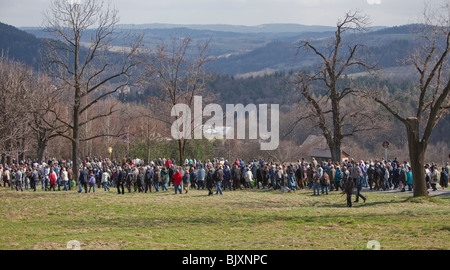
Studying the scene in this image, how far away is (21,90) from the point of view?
46.2 metres

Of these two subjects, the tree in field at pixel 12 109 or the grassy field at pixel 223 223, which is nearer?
the grassy field at pixel 223 223

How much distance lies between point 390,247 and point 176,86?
1171 inches

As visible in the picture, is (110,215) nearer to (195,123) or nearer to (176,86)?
(176,86)

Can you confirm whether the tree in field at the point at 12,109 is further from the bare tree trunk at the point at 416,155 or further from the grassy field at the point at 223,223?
the bare tree trunk at the point at 416,155

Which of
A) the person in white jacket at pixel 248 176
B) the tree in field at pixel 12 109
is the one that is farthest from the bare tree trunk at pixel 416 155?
the tree in field at pixel 12 109

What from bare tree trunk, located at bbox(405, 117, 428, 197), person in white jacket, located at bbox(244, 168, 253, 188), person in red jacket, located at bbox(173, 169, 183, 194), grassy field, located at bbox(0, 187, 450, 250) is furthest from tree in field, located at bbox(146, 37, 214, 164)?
bare tree trunk, located at bbox(405, 117, 428, 197)

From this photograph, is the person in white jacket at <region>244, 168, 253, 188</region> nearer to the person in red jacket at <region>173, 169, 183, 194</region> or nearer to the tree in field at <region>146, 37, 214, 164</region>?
the person in red jacket at <region>173, 169, 183, 194</region>

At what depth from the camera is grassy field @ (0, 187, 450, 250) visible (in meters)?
14.7

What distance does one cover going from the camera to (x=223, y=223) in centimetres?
1942

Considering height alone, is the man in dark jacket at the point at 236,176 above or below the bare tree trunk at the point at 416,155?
below

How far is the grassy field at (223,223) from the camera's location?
14664 millimetres

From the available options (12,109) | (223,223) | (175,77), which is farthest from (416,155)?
(12,109)
